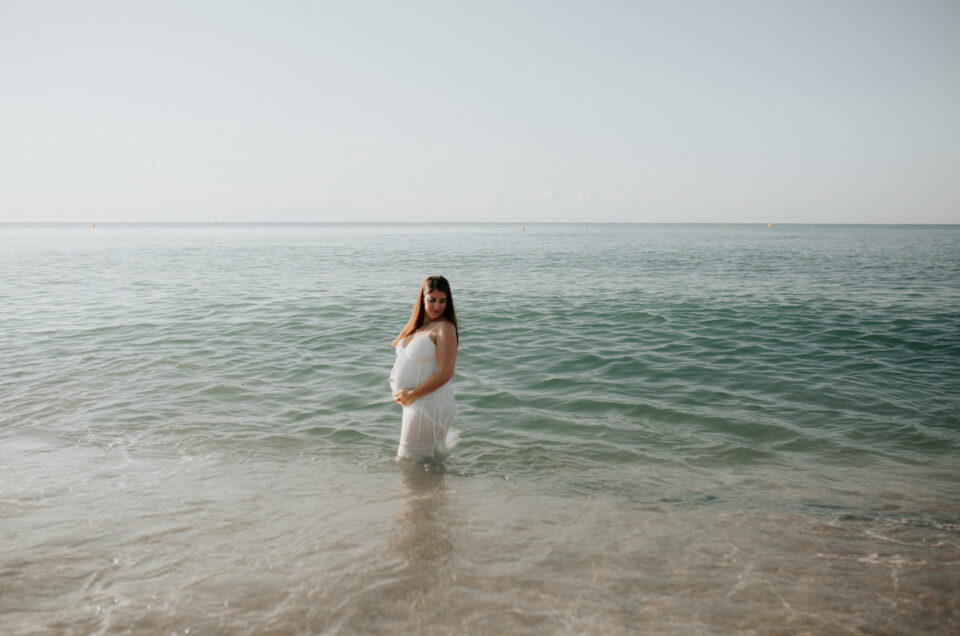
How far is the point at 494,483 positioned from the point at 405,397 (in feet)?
4.55

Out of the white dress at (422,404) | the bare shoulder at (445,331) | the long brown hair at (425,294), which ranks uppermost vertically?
the long brown hair at (425,294)

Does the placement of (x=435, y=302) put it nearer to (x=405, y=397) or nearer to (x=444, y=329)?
(x=444, y=329)

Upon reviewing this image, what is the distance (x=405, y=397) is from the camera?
17.8 feet

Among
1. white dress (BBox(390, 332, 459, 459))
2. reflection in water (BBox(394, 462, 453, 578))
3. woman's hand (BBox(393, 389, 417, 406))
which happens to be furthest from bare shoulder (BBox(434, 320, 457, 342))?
reflection in water (BBox(394, 462, 453, 578))

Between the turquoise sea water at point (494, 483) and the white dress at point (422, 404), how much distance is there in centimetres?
33

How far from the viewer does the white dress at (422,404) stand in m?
5.34

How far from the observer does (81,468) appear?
5.89m

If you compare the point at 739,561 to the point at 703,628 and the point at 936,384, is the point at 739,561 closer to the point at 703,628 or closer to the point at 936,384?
the point at 703,628

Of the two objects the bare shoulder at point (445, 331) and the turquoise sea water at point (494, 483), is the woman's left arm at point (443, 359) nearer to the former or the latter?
the bare shoulder at point (445, 331)

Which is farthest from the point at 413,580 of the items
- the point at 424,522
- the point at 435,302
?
the point at 435,302

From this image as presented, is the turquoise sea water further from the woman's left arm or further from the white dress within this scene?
the woman's left arm

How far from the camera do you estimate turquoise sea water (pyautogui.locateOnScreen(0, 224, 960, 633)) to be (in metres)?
3.70

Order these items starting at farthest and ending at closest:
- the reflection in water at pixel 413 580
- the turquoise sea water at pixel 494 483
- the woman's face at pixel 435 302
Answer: the woman's face at pixel 435 302 → the turquoise sea water at pixel 494 483 → the reflection in water at pixel 413 580

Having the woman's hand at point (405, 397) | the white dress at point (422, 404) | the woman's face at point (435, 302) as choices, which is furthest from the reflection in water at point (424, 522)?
the woman's face at point (435, 302)
